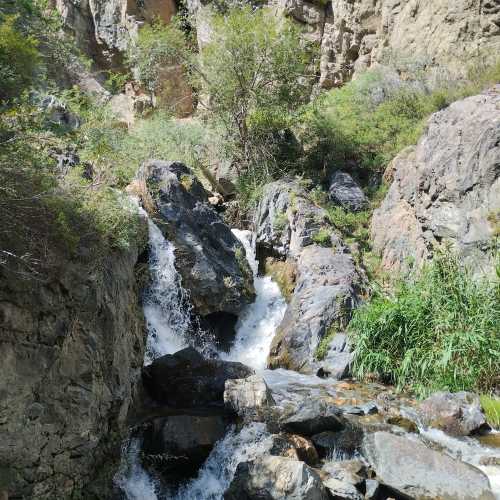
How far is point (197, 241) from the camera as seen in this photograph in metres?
11.8

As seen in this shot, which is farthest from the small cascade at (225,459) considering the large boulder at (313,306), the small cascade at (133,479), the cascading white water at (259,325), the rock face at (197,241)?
the rock face at (197,241)

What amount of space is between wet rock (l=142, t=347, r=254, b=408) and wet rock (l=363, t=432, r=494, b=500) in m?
2.66

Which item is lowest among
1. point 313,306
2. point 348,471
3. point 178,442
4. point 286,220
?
point 348,471

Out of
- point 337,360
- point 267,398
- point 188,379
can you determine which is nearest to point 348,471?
point 267,398

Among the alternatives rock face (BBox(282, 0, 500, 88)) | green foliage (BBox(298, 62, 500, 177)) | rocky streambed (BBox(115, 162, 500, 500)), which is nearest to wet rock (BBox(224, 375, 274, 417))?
rocky streambed (BBox(115, 162, 500, 500))

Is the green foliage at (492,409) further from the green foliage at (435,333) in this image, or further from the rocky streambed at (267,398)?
the green foliage at (435,333)

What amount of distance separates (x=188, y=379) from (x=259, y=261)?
6234mm

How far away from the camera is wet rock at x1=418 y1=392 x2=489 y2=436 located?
6559mm

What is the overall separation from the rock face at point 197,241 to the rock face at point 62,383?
487 centimetres

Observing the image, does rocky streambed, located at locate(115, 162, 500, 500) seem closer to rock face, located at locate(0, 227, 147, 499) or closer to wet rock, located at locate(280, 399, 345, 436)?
wet rock, located at locate(280, 399, 345, 436)

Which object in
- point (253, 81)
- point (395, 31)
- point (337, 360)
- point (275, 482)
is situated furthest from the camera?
point (395, 31)

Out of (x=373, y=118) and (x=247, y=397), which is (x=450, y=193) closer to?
(x=373, y=118)

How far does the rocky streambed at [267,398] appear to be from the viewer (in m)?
5.60

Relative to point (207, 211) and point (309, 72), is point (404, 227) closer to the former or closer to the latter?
point (207, 211)
